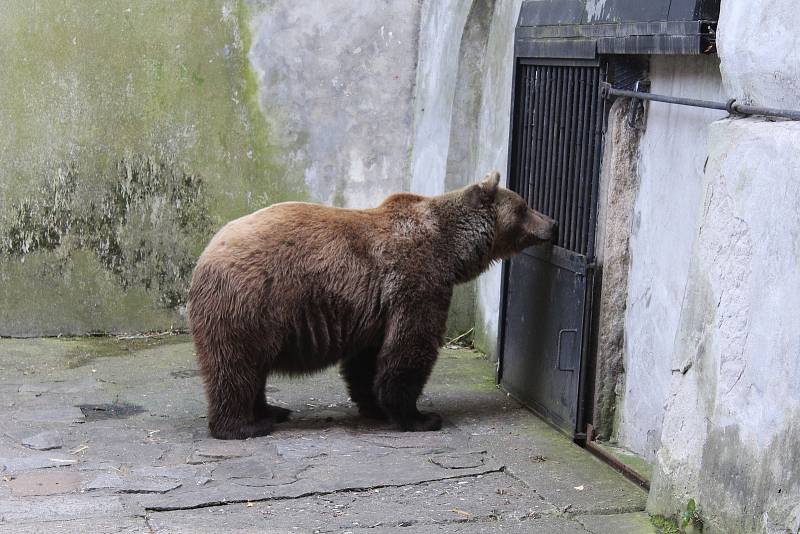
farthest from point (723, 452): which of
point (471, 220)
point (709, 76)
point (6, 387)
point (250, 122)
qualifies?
point (250, 122)

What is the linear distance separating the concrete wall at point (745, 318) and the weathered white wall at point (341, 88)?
4.92 meters

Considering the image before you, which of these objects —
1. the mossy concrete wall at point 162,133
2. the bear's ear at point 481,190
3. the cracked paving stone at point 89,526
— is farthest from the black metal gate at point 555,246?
the cracked paving stone at point 89,526

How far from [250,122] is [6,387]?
2.92m

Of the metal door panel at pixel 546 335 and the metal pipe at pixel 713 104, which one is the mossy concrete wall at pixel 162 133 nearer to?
the metal door panel at pixel 546 335

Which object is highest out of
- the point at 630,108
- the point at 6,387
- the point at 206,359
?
the point at 630,108

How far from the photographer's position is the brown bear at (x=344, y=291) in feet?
20.0

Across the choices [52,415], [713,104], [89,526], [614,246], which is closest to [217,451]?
[89,526]

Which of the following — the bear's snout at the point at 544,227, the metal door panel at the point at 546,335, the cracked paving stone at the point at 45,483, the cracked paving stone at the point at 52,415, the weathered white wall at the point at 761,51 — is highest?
the weathered white wall at the point at 761,51

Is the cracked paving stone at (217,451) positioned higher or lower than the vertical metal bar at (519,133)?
lower

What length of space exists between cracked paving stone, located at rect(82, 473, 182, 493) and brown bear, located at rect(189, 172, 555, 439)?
0.77m

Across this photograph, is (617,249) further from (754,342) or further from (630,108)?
(754,342)

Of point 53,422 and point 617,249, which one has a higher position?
point 617,249

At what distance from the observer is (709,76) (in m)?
5.20

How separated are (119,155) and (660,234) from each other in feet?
15.9
